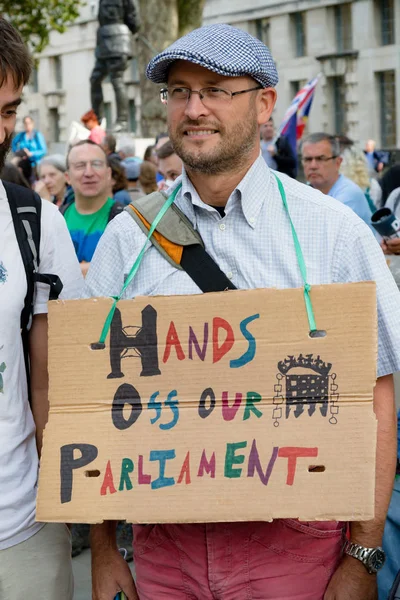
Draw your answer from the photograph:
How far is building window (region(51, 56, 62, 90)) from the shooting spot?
46781 millimetres

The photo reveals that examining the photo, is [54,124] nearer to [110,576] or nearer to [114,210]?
[114,210]

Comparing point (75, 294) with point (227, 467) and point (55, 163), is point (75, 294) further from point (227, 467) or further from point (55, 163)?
point (55, 163)

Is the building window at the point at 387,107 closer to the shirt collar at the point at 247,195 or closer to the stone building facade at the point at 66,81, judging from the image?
the stone building facade at the point at 66,81

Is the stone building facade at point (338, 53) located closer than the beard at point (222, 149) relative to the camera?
No

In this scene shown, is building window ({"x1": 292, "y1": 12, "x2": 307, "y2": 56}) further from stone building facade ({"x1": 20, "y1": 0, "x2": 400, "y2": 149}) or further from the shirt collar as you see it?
the shirt collar

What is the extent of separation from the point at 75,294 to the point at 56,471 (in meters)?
0.54

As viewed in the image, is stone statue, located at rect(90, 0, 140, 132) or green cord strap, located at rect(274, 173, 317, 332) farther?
stone statue, located at rect(90, 0, 140, 132)

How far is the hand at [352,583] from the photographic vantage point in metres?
2.48

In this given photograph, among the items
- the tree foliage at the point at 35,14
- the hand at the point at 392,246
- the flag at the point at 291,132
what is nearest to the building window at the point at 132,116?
the tree foliage at the point at 35,14

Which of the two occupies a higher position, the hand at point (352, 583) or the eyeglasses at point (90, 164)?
the eyeglasses at point (90, 164)

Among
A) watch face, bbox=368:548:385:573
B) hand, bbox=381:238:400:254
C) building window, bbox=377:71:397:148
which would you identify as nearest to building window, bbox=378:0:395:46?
building window, bbox=377:71:397:148

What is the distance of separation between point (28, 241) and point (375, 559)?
1.14 metres

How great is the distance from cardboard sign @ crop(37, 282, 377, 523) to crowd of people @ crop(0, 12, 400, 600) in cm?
17

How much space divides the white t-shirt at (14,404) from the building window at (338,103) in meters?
32.7
